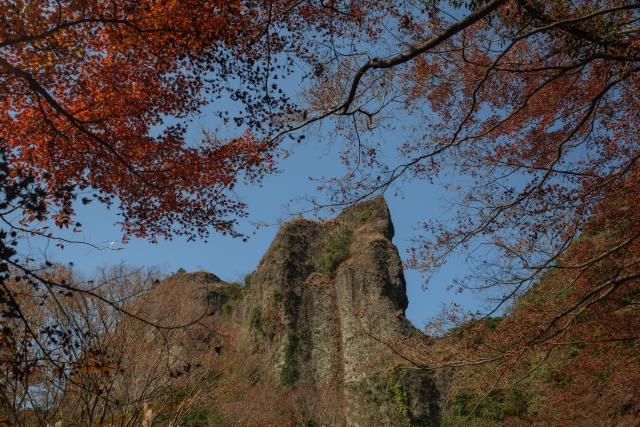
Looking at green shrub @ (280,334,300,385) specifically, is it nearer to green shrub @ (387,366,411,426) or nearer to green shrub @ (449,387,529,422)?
green shrub @ (387,366,411,426)

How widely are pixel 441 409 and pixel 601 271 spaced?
47.4 feet

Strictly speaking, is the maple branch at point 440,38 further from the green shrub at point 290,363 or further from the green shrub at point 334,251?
the green shrub at point 334,251

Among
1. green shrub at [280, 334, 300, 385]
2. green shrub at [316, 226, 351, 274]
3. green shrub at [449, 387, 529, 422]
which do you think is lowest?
green shrub at [449, 387, 529, 422]

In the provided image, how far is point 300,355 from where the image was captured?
2441 centimetres

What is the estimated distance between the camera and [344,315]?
25219mm

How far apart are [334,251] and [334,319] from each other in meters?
4.28

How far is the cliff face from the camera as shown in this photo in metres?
Answer: 21.0

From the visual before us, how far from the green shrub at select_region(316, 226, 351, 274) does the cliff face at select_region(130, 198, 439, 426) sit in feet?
0.20

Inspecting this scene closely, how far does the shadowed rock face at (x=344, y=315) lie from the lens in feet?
68.9

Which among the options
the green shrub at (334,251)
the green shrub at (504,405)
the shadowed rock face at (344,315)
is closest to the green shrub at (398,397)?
the shadowed rock face at (344,315)

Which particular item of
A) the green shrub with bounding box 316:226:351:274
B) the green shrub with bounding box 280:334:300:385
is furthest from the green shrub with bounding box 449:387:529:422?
the green shrub with bounding box 316:226:351:274

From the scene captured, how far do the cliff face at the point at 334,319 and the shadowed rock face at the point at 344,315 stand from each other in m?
0.05

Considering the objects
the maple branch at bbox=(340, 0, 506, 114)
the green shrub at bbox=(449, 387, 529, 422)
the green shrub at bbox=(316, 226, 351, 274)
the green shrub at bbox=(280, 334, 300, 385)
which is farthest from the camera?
the green shrub at bbox=(316, 226, 351, 274)

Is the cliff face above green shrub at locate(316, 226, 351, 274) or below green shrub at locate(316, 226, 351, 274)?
below
